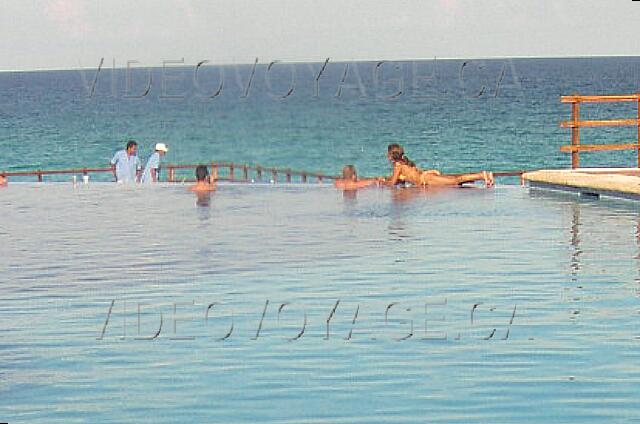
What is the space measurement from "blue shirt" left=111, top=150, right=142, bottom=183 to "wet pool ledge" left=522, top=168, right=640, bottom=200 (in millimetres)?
8451

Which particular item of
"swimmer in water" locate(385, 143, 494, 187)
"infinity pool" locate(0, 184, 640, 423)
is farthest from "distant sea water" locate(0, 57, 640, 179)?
"infinity pool" locate(0, 184, 640, 423)

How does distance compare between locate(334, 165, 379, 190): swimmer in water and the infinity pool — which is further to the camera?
locate(334, 165, 379, 190): swimmer in water

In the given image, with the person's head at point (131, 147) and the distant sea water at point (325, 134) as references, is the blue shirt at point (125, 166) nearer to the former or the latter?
the person's head at point (131, 147)

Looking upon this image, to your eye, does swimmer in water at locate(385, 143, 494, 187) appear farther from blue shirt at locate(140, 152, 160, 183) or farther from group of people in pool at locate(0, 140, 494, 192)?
blue shirt at locate(140, 152, 160, 183)

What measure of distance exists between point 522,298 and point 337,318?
93.4 inches

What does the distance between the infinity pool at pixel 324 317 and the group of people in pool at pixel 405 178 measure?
4.85 meters

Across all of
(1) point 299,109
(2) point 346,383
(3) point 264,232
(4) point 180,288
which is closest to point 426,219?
(3) point 264,232

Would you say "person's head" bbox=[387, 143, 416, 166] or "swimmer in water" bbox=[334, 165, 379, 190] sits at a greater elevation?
"person's head" bbox=[387, 143, 416, 166]

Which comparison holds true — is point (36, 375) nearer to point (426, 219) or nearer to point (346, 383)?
point (346, 383)

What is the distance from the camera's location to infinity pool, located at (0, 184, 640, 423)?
12914mm

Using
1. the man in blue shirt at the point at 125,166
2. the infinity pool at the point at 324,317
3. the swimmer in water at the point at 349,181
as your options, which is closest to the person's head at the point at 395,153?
the swimmer in water at the point at 349,181

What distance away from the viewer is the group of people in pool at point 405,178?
34.7 metres

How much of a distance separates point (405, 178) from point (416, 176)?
0.84 ft

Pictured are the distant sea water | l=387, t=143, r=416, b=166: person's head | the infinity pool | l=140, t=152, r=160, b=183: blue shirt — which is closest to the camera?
the infinity pool
